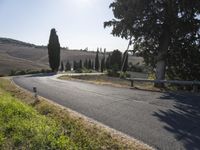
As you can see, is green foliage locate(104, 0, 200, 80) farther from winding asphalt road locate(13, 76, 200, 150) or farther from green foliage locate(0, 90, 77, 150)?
green foliage locate(0, 90, 77, 150)

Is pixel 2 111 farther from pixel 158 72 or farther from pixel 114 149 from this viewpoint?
pixel 158 72

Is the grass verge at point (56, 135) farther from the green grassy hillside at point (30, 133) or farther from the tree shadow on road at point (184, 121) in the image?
the tree shadow on road at point (184, 121)

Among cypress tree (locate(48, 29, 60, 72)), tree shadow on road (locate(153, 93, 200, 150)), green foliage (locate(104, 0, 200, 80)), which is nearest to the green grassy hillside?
tree shadow on road (locate(153, 93, 200, 150))

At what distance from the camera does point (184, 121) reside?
8180 millimetres

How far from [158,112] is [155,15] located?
36.5 ft

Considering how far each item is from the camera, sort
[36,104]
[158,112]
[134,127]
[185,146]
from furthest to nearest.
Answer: [36,104], [158,112], [134,127], [185,146]

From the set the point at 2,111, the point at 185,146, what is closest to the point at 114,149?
the point at 185,146

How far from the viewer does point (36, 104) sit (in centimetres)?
1237

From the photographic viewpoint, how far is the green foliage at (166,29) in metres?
18.2

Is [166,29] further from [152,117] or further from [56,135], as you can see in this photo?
[56,135]

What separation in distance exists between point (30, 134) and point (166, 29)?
14.5 m

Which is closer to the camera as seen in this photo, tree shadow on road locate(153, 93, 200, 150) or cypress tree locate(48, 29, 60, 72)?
tree shadow on road locate(153, 93, 200, 150)

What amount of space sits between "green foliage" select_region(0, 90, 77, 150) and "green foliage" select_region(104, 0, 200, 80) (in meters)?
12.5

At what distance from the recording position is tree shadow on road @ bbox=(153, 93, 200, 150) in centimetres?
647
